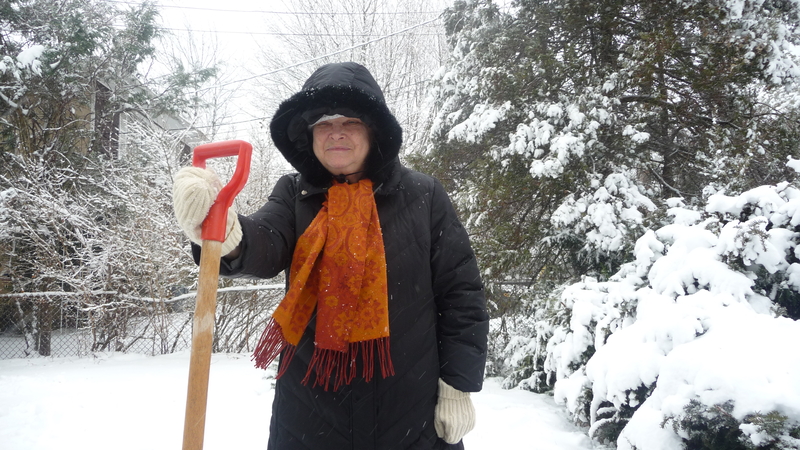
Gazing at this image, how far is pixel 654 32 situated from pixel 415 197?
3.92m

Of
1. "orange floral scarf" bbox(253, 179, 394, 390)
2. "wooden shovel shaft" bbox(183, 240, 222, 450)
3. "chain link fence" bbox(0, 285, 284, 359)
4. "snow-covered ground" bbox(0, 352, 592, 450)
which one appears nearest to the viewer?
"wooden shovel shaft" bbox(183, 240, 222, 450)

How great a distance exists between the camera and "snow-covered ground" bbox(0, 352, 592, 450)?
323 centimetres

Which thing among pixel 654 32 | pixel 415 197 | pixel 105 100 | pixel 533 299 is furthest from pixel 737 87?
pixel 105 100

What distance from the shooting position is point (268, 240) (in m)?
1.40

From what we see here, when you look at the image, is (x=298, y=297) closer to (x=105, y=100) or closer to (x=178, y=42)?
(x=105, y=100)

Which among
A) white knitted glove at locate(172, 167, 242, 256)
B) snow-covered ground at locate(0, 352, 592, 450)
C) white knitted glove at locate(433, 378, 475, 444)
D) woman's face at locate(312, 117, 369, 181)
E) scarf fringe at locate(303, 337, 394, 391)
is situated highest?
woman's face at locate(312, 117, 369, 181)

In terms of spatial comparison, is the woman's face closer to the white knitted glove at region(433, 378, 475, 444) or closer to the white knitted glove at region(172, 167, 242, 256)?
the white knitted glove at region(172, 167, 242, 256)

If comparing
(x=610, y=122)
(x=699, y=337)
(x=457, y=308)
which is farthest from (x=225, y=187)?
(x=610, y=122)

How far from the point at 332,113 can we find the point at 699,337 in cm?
199

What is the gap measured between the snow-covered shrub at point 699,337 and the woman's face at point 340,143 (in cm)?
166

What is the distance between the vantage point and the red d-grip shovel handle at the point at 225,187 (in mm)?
1172

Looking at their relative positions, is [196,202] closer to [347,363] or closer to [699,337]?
[347,363]

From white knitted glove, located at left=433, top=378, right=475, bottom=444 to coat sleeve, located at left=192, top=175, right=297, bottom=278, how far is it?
70cm

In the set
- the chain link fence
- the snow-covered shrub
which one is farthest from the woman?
the chain link fence
